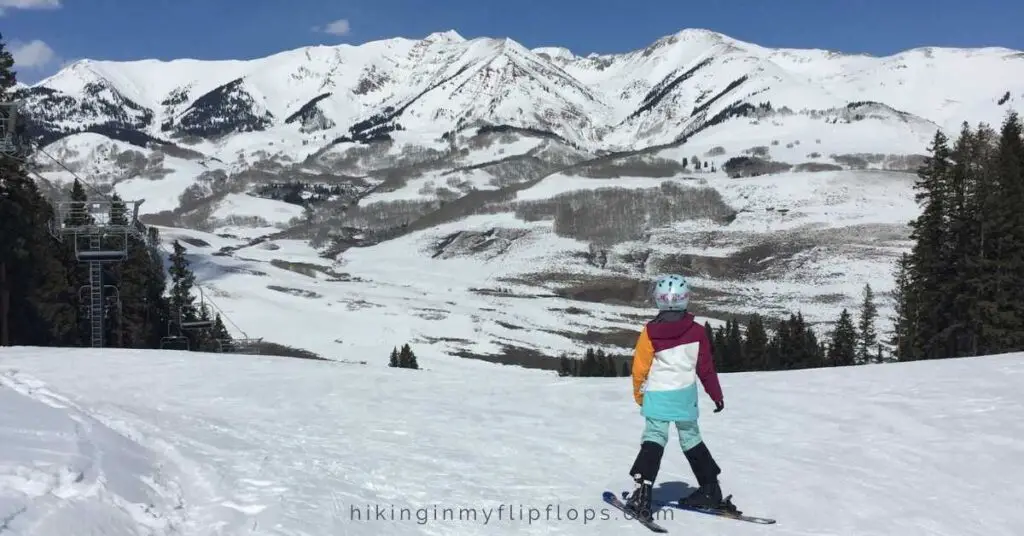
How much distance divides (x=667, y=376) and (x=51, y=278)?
42.2 m

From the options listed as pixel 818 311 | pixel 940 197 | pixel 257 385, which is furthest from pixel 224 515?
pixel 818 311

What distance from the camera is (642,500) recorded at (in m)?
8.91

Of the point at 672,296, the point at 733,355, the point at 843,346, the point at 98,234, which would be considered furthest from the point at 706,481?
the point at 733,355

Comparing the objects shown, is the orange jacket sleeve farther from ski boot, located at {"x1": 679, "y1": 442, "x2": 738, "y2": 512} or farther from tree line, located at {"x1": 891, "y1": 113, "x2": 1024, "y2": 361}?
tree line, located at {"x1": 891, "y1": 113, "x2": 1024, "y2": 361}

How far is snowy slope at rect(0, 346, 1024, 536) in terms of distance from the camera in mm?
8125

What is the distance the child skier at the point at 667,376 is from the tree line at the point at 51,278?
34763 mm

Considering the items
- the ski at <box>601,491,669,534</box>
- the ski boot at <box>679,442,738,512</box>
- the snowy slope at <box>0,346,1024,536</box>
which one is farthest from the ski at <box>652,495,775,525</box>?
the ski at <box>601,491,669,534</box>

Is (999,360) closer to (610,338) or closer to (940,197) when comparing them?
(940,197)

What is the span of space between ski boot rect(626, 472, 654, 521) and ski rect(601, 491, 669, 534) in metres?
0.04

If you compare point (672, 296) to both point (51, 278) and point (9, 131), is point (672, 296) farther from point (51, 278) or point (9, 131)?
point (51, 278)

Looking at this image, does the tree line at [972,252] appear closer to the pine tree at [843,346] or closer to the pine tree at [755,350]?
the pine tree at [843,346]

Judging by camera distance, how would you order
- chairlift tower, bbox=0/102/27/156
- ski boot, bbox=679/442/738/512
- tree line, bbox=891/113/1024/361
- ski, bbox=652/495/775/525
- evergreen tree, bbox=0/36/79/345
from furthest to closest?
tree line, bbox=891/113/1024/361, evergreen tree, bbox=0/36/79/345, chairlift tower, bbox=0/102/27/156, ski boot, bbox=679/442/738/512, ski, bbox=652/495/775/525

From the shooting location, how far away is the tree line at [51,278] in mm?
35844

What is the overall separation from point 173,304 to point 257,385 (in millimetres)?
55637
